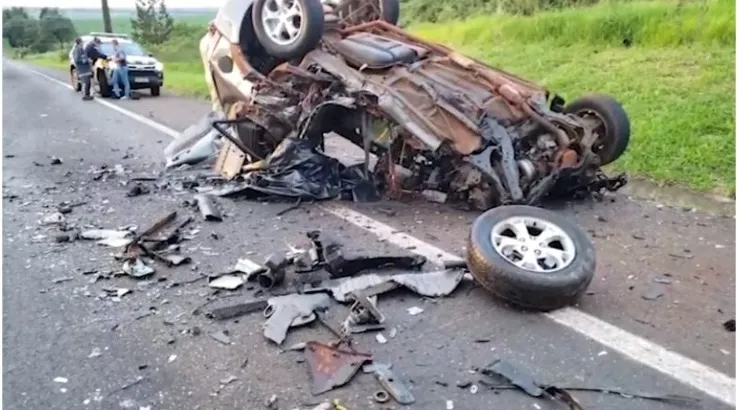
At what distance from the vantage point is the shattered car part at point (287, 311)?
3445 millimetres

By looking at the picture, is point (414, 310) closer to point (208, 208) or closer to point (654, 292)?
point (654, 292)

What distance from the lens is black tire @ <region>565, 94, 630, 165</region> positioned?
582cm

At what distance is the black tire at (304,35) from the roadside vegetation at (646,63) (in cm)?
312

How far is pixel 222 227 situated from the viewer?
5324 millimetres

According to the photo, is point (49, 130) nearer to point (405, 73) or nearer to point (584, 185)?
point (405, 73)

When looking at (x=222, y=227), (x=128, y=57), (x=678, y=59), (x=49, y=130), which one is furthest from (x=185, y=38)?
(x=222, y=227)

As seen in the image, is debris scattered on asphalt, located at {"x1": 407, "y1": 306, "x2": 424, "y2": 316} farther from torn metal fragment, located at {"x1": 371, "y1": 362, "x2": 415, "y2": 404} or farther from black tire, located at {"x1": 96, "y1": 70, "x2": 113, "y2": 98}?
black tire, located at {"x1": 96, "y1": 70, "x2": 113, "y2": 98}

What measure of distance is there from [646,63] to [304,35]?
19.9 ft

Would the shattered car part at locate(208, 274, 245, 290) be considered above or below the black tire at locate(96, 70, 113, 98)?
above

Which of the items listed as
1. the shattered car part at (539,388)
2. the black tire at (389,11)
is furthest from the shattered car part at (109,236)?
the black tire at (389,11)

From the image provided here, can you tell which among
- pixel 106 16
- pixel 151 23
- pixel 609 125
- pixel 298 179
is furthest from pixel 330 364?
pixel 151 23

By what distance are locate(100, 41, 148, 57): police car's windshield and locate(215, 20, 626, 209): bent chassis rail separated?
13.7 metres

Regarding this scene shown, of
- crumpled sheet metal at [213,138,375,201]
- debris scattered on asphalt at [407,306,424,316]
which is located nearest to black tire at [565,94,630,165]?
crumpled sheet metal at [213,138,375,201]

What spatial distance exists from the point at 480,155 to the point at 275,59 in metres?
2.48
